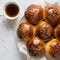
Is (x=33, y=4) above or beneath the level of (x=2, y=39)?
above

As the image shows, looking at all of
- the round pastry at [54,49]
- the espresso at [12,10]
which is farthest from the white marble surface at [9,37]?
the round pastry at [54,49]

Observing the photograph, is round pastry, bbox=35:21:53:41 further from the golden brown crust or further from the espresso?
the espresso

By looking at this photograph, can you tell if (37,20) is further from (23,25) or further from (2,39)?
(2,39)

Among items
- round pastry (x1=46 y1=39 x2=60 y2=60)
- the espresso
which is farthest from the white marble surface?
round pastry (x1=46 y1=39 x2=60 y2=60)

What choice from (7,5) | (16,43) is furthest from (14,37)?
(7,5)

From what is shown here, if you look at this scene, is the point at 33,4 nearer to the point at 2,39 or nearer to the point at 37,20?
the point at 37,20

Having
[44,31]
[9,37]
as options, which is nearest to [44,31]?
[44,31]
